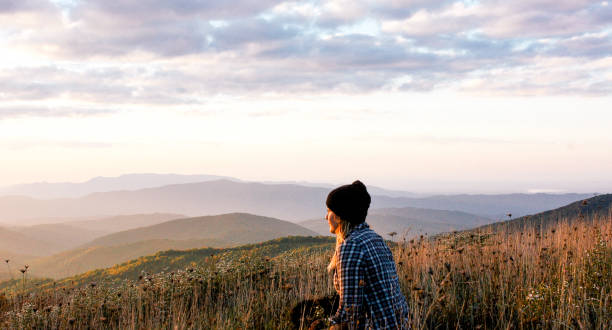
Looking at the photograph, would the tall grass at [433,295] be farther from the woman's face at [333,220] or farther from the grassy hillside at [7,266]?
the grassy hillside at [7,266]

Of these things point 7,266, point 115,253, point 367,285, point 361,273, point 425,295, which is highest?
point 361,273

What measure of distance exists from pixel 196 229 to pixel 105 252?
855 inches

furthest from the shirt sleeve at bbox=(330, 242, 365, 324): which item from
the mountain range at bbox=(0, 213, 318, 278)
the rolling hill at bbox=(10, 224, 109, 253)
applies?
the rolling hill at bbox=(10, 224, 109, 253)

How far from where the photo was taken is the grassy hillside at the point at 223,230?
247 ft

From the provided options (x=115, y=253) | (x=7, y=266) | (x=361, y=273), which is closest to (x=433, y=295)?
(x=361, y=273)

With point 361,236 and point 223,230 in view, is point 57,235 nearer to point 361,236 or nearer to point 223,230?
point 223,230

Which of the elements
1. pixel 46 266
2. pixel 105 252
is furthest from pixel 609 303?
pixel 46 266

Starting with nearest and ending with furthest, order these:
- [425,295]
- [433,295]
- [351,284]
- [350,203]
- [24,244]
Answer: [351,284] < [350,203] < [425,295] < [433,295] < [24,244]

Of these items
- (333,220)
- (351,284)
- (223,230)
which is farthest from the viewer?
(223,230)

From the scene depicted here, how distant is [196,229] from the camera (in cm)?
8631

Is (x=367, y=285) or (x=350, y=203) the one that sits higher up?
(x=350, y=203)

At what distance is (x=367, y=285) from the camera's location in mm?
3939

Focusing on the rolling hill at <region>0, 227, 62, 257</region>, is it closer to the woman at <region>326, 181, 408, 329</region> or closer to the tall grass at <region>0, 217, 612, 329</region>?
the tall grass at <region>0, 217, 612, 329</region>

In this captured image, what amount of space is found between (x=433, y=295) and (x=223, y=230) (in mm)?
76901
